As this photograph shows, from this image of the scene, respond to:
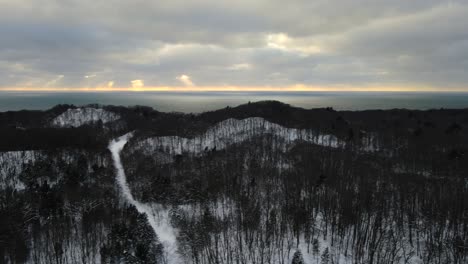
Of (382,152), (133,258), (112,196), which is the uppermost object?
(382,152)

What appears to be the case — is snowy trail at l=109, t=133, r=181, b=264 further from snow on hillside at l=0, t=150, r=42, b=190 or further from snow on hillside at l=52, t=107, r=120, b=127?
snow on hillside at l=52, t=107, r=120, b=127

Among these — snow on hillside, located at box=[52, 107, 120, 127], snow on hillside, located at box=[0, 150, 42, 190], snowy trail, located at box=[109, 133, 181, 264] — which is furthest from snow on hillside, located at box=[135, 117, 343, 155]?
snow on hillside, located at box=[52, 107, 120, 127]

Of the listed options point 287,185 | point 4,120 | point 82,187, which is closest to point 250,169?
point 287,185

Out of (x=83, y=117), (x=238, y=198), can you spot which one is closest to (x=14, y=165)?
(x=238, y=198)

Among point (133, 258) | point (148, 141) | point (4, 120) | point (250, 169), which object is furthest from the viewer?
point (4, 120)

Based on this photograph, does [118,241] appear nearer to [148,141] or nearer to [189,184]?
[189,184]

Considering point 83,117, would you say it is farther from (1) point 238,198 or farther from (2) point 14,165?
(1) point 238,198
